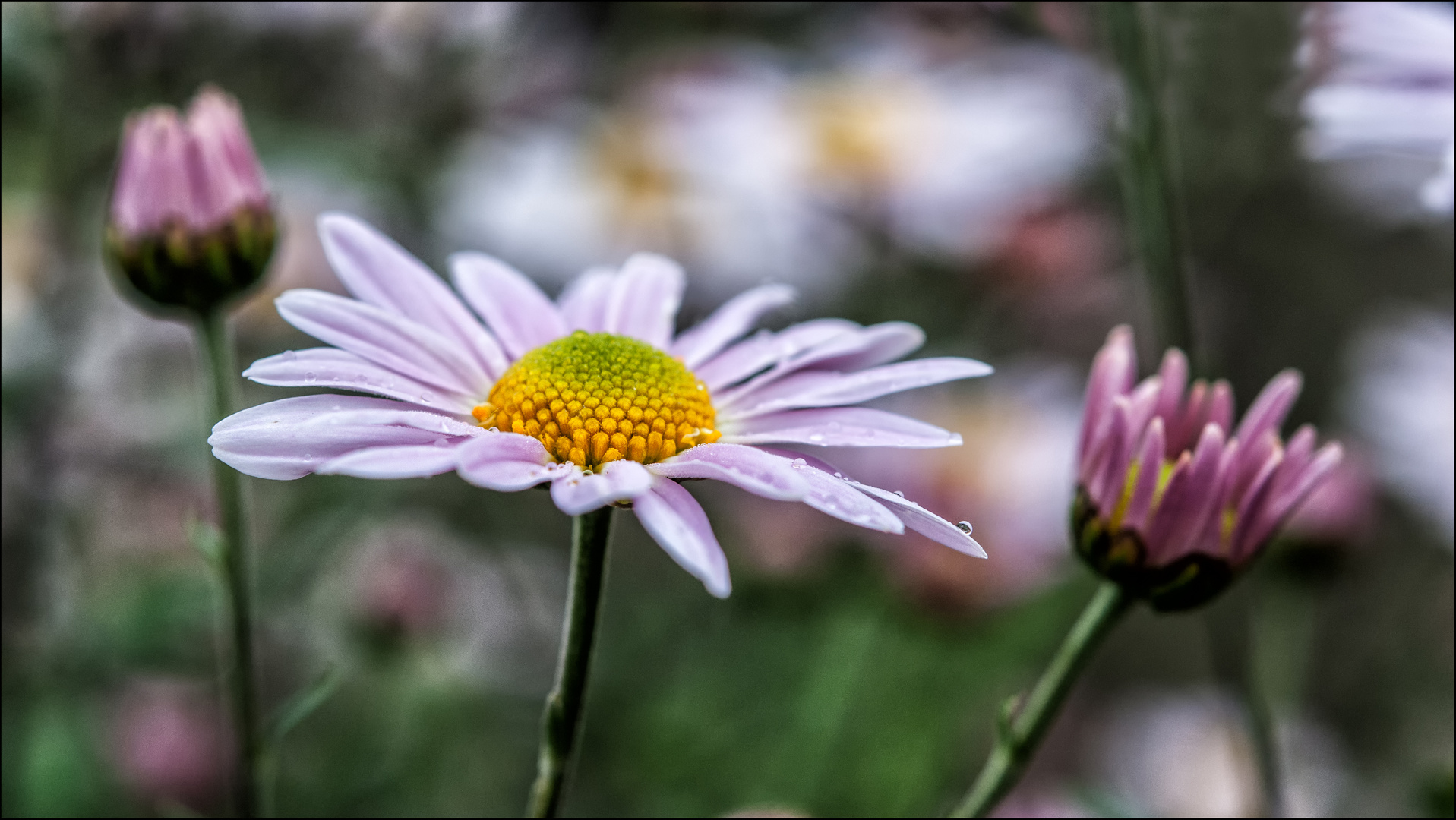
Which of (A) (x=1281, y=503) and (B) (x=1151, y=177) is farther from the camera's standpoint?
(B) (x=1151, y=177)

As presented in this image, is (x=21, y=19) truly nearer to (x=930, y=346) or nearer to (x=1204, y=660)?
(x=930, y=346)

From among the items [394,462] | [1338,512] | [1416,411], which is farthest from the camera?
[1416,411]

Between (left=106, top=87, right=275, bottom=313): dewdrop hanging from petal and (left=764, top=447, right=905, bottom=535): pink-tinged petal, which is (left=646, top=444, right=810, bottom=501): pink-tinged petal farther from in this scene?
(left=106, top=87, right=275, bottom=313): dewdrop hanging from petal

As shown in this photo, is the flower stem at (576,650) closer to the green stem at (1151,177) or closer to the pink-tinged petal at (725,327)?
the pink-tinged petal at (725,327)

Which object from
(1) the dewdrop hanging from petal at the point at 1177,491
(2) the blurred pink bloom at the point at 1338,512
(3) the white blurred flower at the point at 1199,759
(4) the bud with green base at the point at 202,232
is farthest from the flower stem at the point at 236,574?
(2) the blurred pink bloom at the point at 1338,512

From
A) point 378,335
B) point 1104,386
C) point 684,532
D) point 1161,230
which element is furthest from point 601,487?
point 1161,230

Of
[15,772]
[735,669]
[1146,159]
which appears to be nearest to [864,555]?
[735,669]

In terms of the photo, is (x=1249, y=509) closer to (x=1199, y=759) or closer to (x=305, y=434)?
(x=305, y=434)

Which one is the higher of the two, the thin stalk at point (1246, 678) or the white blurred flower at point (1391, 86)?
the white blurred flower at point (1391, 86)
